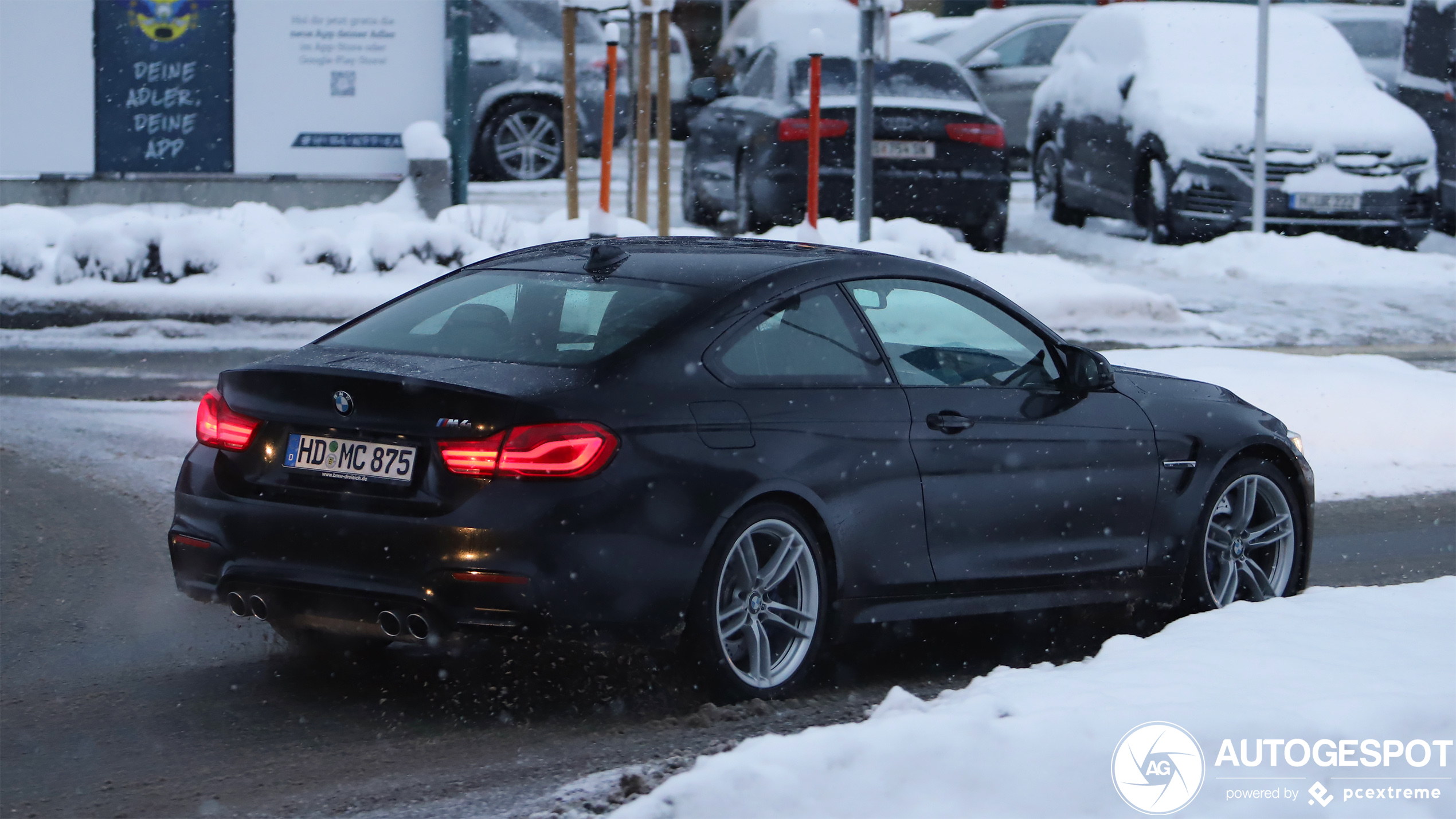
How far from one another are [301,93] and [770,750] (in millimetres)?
14163

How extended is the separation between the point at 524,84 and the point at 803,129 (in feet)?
15.4

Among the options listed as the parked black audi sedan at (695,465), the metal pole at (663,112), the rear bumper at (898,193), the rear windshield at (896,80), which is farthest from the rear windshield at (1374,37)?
the parked black audi sedan at (695,465)

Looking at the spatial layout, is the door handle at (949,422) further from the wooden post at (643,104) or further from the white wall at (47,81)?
the white wall at (47,81)

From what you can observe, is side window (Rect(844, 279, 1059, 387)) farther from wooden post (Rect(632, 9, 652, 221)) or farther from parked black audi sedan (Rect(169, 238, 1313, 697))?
wooden post (Rect(632, 9, 652, 221))

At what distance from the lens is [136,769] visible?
14.6 ft

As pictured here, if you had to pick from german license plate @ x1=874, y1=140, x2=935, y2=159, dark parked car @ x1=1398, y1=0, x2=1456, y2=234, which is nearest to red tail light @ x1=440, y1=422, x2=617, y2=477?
german license plate @ x1=874, y1=140, x2=935, y2=159

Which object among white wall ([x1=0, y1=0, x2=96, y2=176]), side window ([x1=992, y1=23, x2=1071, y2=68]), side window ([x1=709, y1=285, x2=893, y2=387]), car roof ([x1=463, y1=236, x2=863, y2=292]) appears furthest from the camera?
side window ([x1=992, y1=23, x2=1071, y2=68])

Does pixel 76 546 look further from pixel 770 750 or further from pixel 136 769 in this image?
pixel 770 750

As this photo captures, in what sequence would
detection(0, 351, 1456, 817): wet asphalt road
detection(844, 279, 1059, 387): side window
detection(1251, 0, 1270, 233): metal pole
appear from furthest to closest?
detection(1251, 0, 1270, 233): metal pole, detection(844, 279, 1059, 387): side window, detection(0, 351, 1456, 817): wet asphalt road

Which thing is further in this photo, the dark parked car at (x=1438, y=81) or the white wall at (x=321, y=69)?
the dark parked car at (x=1438, y=81)

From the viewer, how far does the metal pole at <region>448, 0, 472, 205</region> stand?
1688cm

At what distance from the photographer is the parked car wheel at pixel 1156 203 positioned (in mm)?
17953

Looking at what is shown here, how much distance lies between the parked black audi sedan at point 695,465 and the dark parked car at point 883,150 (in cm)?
990

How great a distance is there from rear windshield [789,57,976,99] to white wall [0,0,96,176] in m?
6.48
